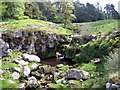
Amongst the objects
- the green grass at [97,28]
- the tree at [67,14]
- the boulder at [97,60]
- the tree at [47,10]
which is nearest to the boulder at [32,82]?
the boulder at [97,60]

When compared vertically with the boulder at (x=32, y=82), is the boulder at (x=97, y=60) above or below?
above

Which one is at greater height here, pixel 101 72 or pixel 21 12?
pixel 21 12

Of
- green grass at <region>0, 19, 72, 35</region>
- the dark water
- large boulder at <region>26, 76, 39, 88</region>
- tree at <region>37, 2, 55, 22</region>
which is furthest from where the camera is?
tree at <region>37, 2, 55, 22</region>

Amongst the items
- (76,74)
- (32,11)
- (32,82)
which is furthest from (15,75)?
(32,11)

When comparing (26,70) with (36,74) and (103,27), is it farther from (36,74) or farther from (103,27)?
(103,27)

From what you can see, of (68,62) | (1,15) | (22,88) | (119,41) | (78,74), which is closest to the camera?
(22,88)

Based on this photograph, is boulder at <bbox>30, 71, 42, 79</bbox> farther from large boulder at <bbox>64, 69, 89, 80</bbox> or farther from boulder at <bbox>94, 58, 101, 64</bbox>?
boulder at <bbox>94, 58, 101, 64</bbox>

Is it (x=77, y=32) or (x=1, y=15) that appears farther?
(x=77, y=32)

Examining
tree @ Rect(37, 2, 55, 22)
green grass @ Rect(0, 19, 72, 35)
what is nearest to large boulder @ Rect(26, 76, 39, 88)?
green grass @ Rect(0, 19, 72, 35)

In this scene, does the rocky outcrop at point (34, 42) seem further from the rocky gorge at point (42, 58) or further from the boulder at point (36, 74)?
the boulder at point (36, 74)

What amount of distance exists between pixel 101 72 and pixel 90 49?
1065 cm

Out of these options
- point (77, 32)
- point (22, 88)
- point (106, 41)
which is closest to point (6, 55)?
point (22, 88)

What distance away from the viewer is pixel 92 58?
51281 mm

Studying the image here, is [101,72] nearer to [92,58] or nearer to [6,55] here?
[92,58]
